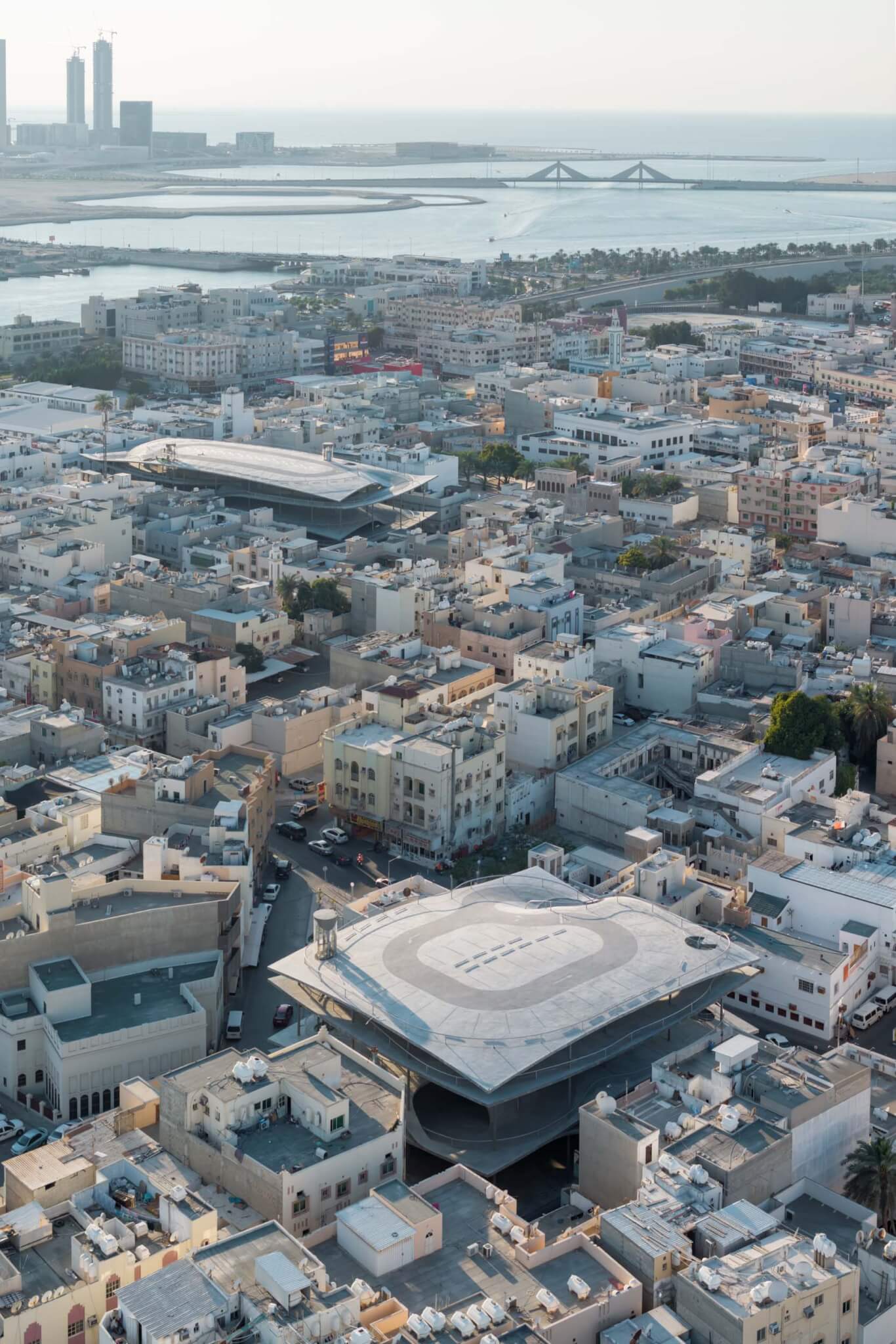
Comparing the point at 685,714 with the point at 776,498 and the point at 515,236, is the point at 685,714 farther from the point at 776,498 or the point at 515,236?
the point at 515,236

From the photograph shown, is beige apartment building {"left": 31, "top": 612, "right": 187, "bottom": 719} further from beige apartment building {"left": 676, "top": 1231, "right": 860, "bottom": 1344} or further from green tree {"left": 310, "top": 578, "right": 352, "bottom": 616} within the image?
beige apartment building {"left": 676, "top": 1231, "right": 860, "bottom": 1344}

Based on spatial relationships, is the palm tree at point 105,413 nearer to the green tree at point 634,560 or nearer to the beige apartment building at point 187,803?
the green tree at point 634,560

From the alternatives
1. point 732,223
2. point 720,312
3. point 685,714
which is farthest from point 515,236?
point 685,714

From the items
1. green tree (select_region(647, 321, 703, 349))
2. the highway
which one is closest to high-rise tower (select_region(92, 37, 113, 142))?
the highway

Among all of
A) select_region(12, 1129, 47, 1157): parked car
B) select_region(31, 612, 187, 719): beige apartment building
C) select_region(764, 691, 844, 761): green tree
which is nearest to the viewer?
select_region(12, 1129, 47, 1157): parked car

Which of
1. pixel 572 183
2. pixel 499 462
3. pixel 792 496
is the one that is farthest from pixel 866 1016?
pixel 572 183

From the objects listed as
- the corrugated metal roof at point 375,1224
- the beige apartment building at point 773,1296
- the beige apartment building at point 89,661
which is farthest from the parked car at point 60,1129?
the beige apartment building at point 89,661
